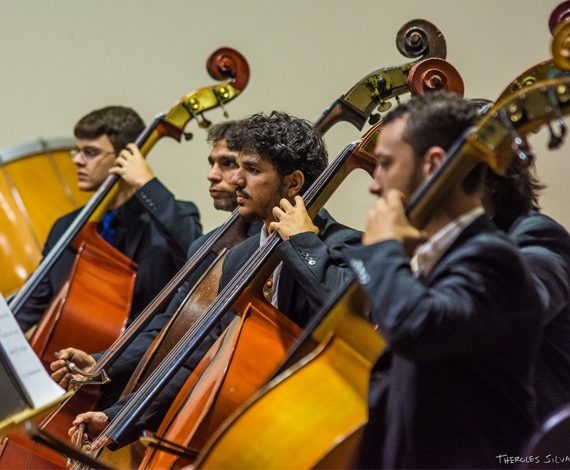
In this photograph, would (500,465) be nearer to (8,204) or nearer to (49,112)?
(8,204)

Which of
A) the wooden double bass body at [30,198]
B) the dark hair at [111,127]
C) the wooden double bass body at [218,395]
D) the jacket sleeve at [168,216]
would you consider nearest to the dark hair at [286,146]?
the wooden double bass body at [218,395]

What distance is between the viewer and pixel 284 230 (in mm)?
2223

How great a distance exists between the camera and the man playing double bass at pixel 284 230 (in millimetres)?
2184

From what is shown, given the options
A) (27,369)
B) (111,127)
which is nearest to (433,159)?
(27,369)

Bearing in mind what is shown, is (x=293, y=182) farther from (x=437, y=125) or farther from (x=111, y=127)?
(x=111, y=127)

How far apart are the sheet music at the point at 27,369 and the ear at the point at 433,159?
29.0 inches

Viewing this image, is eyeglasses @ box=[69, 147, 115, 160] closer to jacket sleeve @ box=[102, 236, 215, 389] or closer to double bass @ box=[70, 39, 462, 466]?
jacket sleeve @ box=[102, 236, 215, 389]

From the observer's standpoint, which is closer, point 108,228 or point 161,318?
point 161,318

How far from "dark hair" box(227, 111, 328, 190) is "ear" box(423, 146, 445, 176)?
0.89 meters

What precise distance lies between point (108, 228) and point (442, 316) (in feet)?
6.62

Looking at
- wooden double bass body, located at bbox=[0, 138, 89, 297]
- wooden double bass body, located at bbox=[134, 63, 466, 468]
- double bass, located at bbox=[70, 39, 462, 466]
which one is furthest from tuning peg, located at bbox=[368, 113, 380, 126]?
wooden double bass body, located at bbox=[0, 138, 89, 297]

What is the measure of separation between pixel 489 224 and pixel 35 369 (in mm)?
830

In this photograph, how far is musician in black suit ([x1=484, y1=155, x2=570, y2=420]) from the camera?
1803 mm

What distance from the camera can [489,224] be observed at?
162 cm
